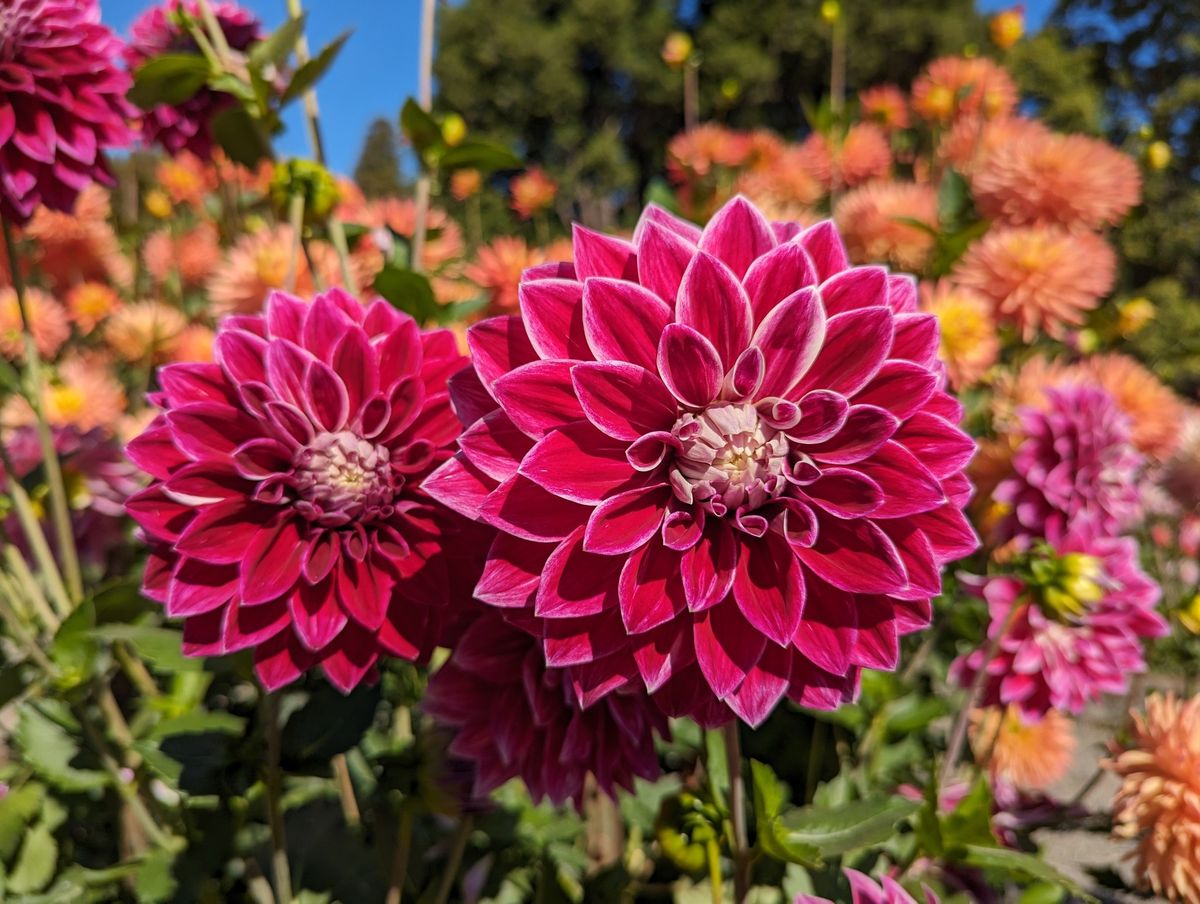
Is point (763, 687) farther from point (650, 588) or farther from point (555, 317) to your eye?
point (555, 317)

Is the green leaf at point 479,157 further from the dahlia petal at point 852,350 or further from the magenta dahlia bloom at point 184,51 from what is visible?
the dahlia petal at point 852,350

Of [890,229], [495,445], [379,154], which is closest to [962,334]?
[890,229]

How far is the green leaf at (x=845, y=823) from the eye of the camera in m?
0.65

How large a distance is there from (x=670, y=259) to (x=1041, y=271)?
1.07m

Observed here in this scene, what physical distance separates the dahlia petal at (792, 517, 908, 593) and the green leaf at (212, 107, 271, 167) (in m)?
0.78

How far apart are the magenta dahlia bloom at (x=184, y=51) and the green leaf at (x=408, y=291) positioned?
21.8 inches

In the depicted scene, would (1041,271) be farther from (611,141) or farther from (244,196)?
(611,141)

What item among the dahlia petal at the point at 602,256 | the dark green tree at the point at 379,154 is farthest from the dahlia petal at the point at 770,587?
the dark green tree at the point at 379,154

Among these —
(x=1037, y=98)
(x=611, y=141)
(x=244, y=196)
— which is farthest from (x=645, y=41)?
(x=244, y=196)

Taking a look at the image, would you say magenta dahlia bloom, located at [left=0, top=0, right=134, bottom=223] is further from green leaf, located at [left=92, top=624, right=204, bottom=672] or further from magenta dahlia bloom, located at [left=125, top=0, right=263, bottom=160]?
green leaf, located at [left=92, top=624, right=204, bottom=672]

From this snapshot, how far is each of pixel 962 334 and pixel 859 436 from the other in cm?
83

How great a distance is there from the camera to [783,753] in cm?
118

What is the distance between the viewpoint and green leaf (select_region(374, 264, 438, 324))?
84 centimetres

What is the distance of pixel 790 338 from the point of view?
1.77 ft
